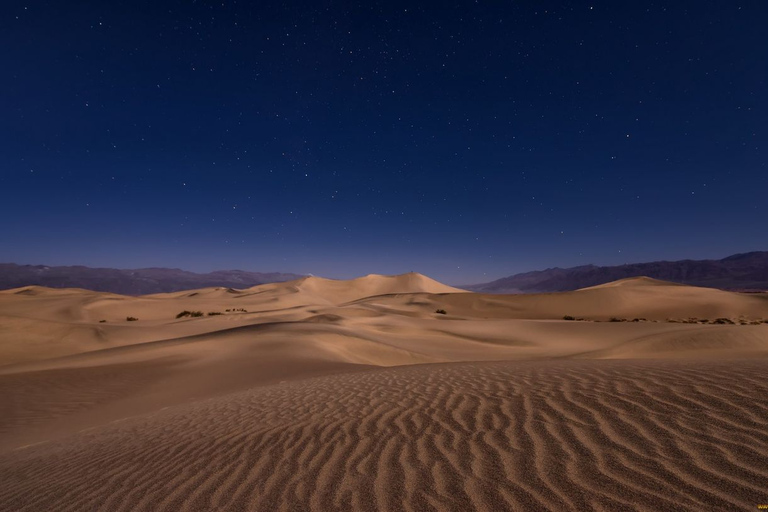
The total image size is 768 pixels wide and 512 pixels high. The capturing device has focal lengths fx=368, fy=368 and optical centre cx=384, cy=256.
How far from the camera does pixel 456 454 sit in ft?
10.5

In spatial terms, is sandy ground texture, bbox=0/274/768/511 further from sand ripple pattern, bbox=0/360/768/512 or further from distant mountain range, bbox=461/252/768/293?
distant mountain range, bbox=461/252/768/293

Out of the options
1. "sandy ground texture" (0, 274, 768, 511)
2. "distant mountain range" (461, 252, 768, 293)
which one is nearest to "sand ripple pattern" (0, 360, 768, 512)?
"sandy ground texture" (0, 274, 768, 511)

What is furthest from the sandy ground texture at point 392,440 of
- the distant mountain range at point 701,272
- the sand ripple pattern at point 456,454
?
the distant mountain range at point 701,272

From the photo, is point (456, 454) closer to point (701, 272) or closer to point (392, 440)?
point (392, 440)

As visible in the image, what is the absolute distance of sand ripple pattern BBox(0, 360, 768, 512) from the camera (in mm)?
2469

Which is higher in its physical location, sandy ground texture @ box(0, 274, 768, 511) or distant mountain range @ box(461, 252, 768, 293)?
distant mountain range @ box(461, 252, 768, 293)

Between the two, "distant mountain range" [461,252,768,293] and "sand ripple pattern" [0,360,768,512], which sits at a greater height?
"distant mountain range" [461,252,768,293]

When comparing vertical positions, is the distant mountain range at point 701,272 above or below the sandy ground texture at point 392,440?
above

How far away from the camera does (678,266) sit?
167 meters

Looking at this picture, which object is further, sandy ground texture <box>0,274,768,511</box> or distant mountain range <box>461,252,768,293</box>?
distant mountain range <box>461,252,768,293</box>

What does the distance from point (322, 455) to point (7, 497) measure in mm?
3222

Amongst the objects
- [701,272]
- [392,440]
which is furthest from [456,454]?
[701,272]

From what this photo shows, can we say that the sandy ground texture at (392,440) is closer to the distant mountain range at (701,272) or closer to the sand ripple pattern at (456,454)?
the sand ripple pattern at (456,454)

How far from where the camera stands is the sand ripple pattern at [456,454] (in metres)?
2.47
